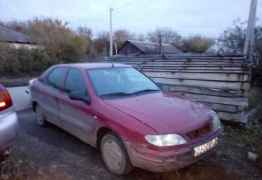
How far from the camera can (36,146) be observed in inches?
141

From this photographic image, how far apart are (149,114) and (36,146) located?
2319 mm

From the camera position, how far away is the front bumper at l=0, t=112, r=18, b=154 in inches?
92.6

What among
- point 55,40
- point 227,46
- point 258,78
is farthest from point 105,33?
point 258,78

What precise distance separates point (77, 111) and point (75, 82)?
54cm

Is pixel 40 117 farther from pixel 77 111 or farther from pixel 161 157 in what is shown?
pixel 161 157

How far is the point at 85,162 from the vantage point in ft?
10.0

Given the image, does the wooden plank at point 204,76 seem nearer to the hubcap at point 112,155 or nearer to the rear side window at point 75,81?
the rear side window at point 75,81

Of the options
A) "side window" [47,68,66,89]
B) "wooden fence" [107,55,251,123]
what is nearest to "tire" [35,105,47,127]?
"side window" [47,68,66,89]

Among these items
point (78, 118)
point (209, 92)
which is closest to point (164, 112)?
point (78, 118)

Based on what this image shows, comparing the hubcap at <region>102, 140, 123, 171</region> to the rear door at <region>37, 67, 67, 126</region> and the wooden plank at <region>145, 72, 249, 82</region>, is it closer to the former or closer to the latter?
the rear door at <region>37, 67, 67, 126</region>

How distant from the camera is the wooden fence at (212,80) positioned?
4457 mm

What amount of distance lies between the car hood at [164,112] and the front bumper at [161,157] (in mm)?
214

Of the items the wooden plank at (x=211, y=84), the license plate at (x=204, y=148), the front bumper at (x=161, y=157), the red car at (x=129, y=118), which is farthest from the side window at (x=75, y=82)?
the wooden plank at (x=211, y=84)

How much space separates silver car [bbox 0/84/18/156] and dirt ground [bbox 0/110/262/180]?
1.47 feet
